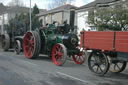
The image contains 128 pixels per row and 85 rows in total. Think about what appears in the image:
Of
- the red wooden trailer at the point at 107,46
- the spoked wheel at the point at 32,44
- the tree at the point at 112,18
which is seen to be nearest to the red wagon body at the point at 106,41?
the red wooden trailer at the point at 107,46

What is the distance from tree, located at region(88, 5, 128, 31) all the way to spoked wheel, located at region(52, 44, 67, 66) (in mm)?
Result: 3193

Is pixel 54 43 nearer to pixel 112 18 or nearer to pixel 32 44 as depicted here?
pixel 32 44

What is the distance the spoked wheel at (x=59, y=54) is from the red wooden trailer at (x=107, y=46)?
55.9 inches

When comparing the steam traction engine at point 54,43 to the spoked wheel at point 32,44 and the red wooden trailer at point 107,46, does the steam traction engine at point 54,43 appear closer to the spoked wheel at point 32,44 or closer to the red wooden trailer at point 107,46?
the spoked wheel at point 32,44

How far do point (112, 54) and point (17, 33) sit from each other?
35.8 feet

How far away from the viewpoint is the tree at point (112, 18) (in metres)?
10.2

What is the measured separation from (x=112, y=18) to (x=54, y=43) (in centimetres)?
361

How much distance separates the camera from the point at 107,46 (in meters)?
6.75

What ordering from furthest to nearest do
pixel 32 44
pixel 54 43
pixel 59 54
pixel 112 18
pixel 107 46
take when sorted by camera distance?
pixel 32 44
pixel 112 18
pixel 54 43
pixel 59 54
pixel 107 46

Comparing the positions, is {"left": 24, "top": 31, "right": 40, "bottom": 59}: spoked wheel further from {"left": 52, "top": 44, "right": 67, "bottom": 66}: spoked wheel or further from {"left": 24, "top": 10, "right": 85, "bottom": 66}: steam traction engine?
{"left": 52, "top": 44, "right": 67, "bottom": 66}: spoked wheel

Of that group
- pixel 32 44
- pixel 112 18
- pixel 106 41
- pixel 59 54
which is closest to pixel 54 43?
pixel 59 54

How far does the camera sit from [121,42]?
20.8 feet

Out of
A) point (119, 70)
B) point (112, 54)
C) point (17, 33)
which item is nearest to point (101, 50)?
point (112, 54)

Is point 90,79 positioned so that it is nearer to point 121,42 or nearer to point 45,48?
point 121,42
